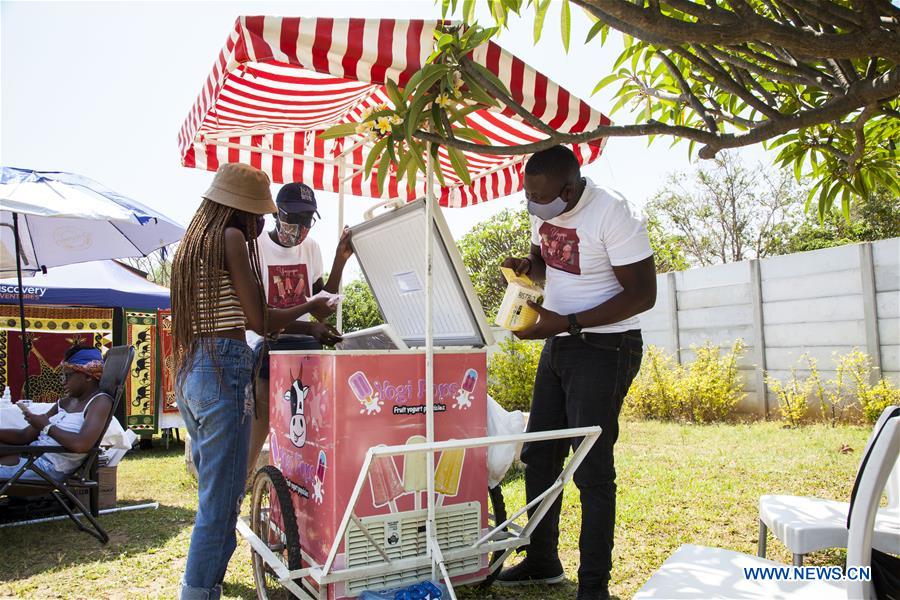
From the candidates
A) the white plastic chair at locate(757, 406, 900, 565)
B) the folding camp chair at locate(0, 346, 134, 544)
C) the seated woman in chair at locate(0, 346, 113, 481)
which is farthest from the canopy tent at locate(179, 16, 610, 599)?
the seated woman in chair at locate(0, 346, 113, 481)

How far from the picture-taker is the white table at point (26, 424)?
445 centimetres

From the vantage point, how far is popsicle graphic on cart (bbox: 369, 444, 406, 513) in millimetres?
2377

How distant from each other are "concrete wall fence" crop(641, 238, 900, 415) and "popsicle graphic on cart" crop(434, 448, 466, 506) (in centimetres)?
701

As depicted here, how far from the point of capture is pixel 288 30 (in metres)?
2.13

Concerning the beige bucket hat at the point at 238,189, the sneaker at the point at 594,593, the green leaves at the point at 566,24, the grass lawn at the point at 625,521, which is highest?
the green leaves at the point at 566,24

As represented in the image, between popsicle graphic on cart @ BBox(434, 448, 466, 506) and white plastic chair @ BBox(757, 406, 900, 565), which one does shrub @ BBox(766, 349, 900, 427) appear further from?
popsicle graphic on cart @ BBox(434, 448, 466, 506)

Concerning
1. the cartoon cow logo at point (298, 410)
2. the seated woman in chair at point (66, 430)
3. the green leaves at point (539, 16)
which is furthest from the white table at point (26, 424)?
the green leaves at point (539, 16)

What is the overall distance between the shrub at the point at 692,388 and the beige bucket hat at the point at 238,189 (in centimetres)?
759

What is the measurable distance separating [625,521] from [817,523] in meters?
1.76

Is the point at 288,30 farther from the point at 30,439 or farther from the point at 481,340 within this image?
the point at 30,439

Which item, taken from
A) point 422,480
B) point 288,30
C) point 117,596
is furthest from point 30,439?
point 288,30

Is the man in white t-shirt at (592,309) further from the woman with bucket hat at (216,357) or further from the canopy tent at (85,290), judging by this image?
the canopy tent at (85,290)

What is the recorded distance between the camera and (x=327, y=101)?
3.54 m

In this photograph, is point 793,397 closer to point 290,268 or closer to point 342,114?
point 342,114
